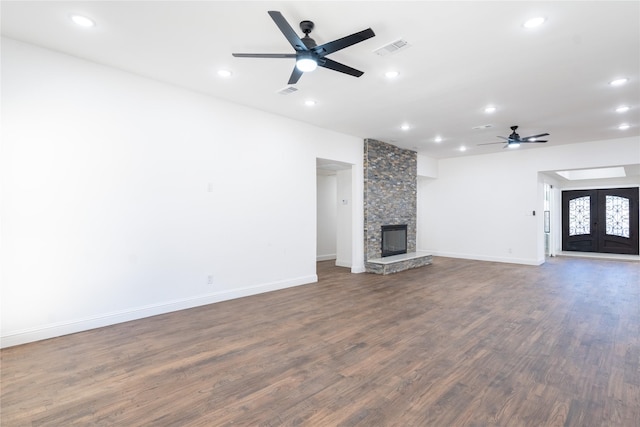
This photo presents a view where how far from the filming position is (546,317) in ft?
13.9

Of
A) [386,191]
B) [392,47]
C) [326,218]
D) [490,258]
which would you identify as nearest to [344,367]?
A: [392,47]

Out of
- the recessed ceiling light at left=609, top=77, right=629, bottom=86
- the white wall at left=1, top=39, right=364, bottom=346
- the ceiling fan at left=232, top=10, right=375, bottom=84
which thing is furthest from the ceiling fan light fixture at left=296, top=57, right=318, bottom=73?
the recessed ceiling light at left=609, top=77, right=629, bottom=86

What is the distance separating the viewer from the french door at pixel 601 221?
10.5 meters

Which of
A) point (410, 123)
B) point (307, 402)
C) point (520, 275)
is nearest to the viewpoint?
point (307, 402)

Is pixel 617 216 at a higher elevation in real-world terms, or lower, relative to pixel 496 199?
lower

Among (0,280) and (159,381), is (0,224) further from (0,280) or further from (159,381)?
(159,381)

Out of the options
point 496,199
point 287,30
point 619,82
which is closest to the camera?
point 287,30

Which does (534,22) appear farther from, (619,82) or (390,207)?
(390,207)

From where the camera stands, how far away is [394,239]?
8.28 m

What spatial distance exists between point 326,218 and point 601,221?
9389 mm

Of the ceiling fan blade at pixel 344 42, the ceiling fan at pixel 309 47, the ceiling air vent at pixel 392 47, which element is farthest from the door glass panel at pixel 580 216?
the ceiling fan blade at pixel 344 42

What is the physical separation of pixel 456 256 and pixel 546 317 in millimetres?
5781

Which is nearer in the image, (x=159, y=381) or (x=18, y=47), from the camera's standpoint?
(x=159, y=381)

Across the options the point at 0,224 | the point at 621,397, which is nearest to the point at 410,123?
the point at 621,397
